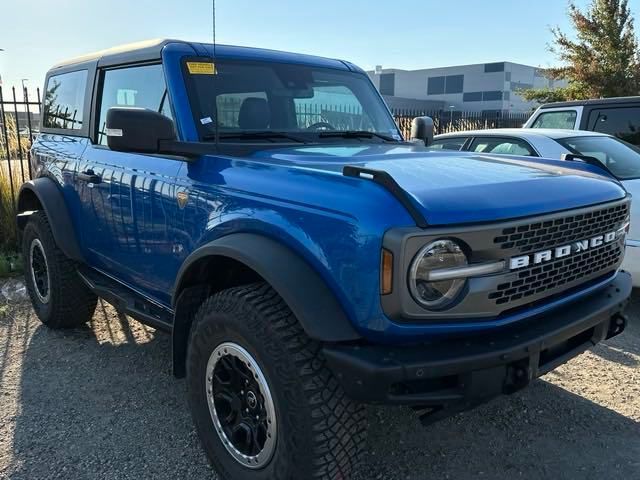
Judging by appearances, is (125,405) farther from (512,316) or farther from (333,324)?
(512,316)

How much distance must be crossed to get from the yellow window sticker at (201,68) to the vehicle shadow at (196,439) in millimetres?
1953

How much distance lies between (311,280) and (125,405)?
193cm

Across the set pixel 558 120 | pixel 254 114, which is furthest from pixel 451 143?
pixel 254 114

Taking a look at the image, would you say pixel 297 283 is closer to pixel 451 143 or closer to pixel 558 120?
pixel 451 143

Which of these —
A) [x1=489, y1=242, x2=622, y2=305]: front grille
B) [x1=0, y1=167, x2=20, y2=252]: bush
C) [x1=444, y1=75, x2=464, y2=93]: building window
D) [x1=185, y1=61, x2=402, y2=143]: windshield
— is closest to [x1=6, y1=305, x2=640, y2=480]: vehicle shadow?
[x1=489, y1=242, x2=622, y2=305]: front grille

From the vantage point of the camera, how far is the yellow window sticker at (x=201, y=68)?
10.5 ft

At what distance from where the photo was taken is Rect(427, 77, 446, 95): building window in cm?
5997

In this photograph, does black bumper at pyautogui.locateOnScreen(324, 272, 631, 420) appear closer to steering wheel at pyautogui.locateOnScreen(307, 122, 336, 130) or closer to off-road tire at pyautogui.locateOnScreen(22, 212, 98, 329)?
steering wheel at pyautogui.locateOnScreen(307, 122, 336, 130)

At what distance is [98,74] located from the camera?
4.02 m

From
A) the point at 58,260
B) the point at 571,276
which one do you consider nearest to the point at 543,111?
the point at 571,276

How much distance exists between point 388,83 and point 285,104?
62.8 m

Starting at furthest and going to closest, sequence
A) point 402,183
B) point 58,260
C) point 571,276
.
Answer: point 58,260 → point 571,276 → point 402,183

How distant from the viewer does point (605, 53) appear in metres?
17.4

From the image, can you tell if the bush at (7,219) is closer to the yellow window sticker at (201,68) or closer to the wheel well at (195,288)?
the yellow window sticker at (201,68)
